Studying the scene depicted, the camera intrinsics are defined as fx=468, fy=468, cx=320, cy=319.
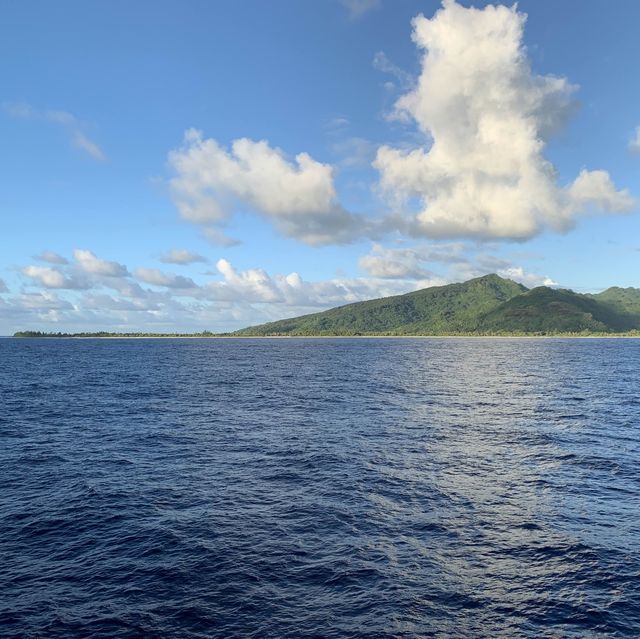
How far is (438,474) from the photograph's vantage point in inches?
1805

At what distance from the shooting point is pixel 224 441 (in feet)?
197

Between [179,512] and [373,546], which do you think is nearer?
[373,546]

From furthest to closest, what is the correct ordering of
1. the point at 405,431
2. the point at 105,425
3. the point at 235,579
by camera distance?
the point at 105,425 → the point at 405,431 → the point at 235,579

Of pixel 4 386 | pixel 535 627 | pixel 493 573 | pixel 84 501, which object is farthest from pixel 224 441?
pixel 4 386

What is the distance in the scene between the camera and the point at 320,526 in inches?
1341

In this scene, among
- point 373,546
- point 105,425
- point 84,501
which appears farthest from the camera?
point 105,425

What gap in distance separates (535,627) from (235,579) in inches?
626

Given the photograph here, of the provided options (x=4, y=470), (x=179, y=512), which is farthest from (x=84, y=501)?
(x=4, y=470)

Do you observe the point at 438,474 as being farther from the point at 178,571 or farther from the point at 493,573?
the point at 178,571

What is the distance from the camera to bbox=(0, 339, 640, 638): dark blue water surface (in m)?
23.7

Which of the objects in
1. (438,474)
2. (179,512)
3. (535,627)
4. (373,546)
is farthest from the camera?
(438,474)

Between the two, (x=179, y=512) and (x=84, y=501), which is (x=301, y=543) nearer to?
(x=179, y=512)

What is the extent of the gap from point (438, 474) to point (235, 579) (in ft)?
82.4

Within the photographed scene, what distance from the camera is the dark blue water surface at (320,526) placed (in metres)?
23.7
